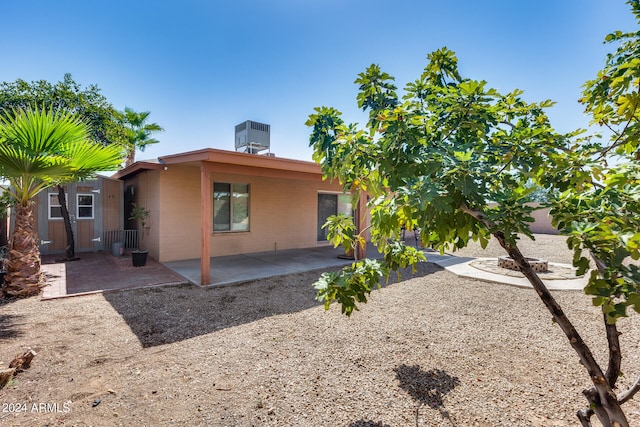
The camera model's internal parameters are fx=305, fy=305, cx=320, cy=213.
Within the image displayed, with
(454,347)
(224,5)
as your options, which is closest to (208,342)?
(454,347)

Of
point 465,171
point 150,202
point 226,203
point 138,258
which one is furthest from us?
point 226,203

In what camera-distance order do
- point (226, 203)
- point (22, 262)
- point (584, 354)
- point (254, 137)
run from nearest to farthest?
point (584, 354), point (22, 262), point (226, 203), point (254, 137)

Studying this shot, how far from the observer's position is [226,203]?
9266mm

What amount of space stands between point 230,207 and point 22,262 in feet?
15.7

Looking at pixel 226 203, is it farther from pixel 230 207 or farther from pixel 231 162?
pixel 231 162

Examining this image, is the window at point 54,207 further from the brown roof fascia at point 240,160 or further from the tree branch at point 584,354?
the tree branch at point 584,354

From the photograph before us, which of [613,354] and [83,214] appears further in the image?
[83,214]

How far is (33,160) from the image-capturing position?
476cm

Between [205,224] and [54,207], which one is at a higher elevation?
[54,207]

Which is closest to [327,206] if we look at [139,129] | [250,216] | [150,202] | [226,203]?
[250,216]

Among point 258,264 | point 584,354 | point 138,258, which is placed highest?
point 584,354

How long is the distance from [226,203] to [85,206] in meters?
5.00

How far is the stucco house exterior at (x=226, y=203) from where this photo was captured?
6.69m

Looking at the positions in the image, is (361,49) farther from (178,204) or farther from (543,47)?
(178,204)
